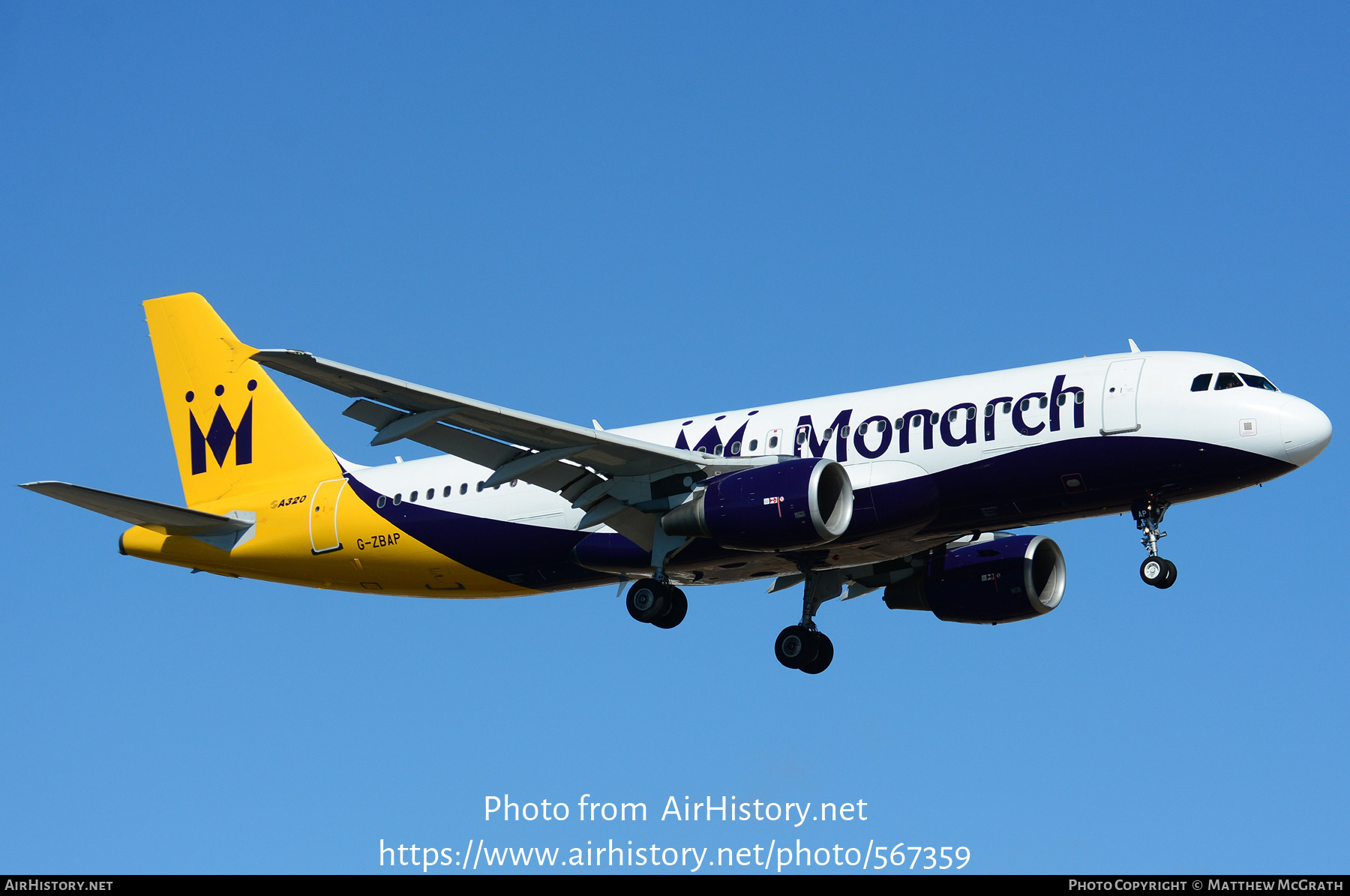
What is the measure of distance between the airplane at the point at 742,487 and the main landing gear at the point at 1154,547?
0.04 meters

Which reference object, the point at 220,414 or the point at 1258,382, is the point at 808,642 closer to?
the point at 1258,382

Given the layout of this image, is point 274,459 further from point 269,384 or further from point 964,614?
point 964,614

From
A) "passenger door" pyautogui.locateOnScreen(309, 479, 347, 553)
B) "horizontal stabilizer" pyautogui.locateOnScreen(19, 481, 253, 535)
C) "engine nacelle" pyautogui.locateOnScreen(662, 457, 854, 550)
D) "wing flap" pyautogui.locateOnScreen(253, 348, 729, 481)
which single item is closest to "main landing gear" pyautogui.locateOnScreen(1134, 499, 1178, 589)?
"engine nacelle" pyautogui.locateOnScreen(662, 457, 854, 550)

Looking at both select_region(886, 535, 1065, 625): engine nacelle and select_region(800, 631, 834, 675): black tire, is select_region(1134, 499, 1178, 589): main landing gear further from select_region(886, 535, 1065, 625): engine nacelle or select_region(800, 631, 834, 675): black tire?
select_region(800, 631, 834, 675): black tire

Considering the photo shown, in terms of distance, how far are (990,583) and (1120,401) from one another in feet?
24.2

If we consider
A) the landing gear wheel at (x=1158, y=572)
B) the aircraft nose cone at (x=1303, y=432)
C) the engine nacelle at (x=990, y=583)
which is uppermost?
the engine nacelle at (x=990, y=583)

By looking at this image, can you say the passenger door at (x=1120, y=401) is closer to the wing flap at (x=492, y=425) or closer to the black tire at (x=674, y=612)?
the wing flap at (x=492, y=425)

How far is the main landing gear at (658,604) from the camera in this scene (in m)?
31.3

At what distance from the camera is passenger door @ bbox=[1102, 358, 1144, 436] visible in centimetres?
2816

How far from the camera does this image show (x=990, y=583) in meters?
34.5

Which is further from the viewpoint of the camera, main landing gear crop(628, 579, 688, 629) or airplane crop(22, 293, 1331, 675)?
main landing gear crop(628, 579, 688, 629)

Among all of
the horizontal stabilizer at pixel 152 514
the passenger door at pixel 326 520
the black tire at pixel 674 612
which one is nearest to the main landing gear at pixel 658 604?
the black tire at pixel 674 612

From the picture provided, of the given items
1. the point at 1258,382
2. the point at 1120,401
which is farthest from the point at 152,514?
the point at 1258,382

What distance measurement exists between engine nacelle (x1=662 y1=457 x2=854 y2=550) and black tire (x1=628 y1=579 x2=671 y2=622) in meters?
2.18
